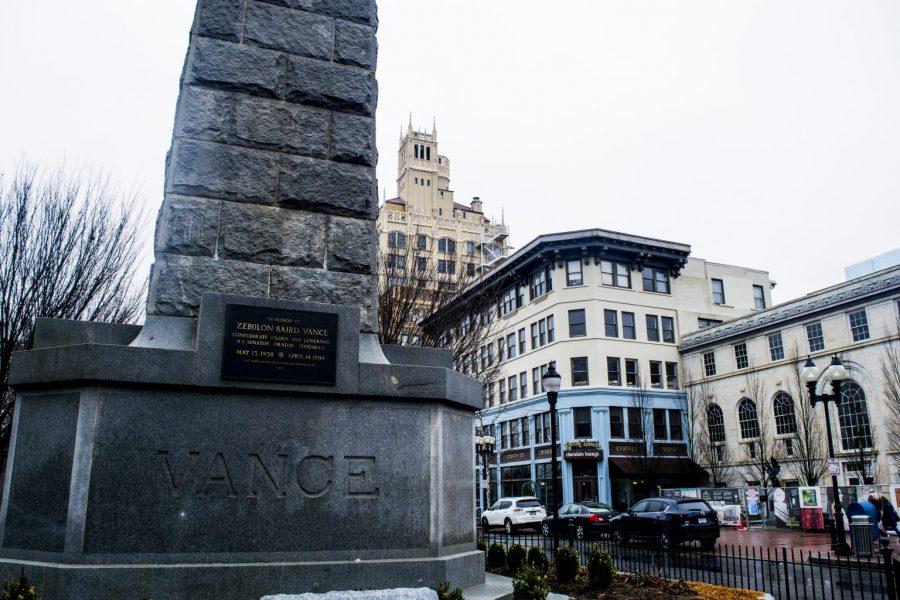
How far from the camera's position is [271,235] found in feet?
21.2

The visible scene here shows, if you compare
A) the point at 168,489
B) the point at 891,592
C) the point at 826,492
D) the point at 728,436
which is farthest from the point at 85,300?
the point at 728,436

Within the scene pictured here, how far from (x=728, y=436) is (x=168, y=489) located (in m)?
46.4

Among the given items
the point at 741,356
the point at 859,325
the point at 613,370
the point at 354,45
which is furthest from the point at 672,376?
the point at 354,45

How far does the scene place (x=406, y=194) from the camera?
366 ft

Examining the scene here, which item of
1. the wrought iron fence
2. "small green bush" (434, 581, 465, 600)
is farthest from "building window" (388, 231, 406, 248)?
"small green bush" (434, 581, 465, 600)

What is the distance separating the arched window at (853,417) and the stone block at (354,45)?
37.2m

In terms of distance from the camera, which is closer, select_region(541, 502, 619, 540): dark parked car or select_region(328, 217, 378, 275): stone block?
select_region(328, 217, 378, 275): stone block

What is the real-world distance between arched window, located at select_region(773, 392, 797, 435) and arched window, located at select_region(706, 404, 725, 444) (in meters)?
5.11

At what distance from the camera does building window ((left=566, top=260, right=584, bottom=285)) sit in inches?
1997

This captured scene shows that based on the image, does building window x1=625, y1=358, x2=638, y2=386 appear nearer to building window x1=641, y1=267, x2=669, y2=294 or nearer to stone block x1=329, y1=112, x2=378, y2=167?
building window x1=641, y1=267, x2=669, y2=294

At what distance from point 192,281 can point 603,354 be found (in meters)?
45.3

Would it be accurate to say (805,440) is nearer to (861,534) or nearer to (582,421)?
(582,421)

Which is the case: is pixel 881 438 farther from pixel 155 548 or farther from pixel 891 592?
pixel 155 548

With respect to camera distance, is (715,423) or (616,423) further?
(616,423)
